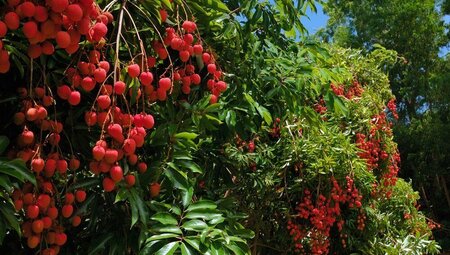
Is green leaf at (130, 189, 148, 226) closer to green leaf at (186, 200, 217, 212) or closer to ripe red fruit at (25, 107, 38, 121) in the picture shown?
green leaf at (186, 200, 217, 212)

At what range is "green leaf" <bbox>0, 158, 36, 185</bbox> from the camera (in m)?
1.09

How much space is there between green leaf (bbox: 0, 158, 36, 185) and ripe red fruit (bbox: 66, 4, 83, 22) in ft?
1.04

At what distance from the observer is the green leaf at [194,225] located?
135cm

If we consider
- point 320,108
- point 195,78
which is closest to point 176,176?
point 195,78

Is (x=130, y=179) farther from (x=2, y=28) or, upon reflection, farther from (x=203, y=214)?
(x=2, y=28)

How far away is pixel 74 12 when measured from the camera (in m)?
1.01

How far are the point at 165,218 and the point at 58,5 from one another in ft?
1.95

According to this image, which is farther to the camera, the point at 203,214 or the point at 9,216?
the point at 203,214

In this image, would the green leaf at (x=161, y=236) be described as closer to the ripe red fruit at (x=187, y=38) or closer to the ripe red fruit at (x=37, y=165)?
the ripe red fruit at (x=37, y=165)

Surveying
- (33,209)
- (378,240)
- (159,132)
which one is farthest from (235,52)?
(378,240)

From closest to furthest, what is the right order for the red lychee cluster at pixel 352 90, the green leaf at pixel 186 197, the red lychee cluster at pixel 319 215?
the green leaf at pixel 186 197 → the red lychee cluster at pixel 319 215 → the red lychee cluster at pixel 352 90

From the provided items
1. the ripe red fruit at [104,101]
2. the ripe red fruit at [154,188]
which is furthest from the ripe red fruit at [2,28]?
the ripe red fruit at [154,188]

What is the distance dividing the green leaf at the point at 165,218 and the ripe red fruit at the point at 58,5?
0.56 m

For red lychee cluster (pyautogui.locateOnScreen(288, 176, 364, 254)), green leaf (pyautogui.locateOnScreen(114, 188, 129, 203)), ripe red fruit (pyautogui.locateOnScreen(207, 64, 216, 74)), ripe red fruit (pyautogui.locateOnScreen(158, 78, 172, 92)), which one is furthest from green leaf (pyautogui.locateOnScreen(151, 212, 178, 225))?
red lychee cluster (pyautogui.locateOnScreen(288, 176, 364, 254))
